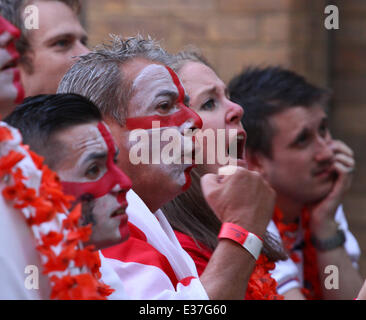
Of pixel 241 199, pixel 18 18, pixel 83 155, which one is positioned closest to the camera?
pixel 83 155

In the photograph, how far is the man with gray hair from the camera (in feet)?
9.10

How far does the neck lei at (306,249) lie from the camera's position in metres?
3.36

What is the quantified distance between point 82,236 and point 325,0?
378cm

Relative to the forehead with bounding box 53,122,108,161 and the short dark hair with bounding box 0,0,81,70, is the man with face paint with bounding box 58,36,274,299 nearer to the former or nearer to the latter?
the forehead with bounding box 53,122,108,161

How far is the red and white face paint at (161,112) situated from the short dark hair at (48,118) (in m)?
0.37

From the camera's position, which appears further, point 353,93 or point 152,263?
point 353,93

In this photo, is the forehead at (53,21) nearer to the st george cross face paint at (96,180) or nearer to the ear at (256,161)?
the ear at (256,161)

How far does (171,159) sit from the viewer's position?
6.75 ft

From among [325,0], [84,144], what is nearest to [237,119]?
[84,144]

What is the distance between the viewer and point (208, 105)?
2.54 m

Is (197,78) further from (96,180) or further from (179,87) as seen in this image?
(96,180)

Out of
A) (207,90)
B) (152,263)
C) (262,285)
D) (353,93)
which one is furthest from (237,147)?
(353,93)

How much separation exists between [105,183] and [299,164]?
1.87m
